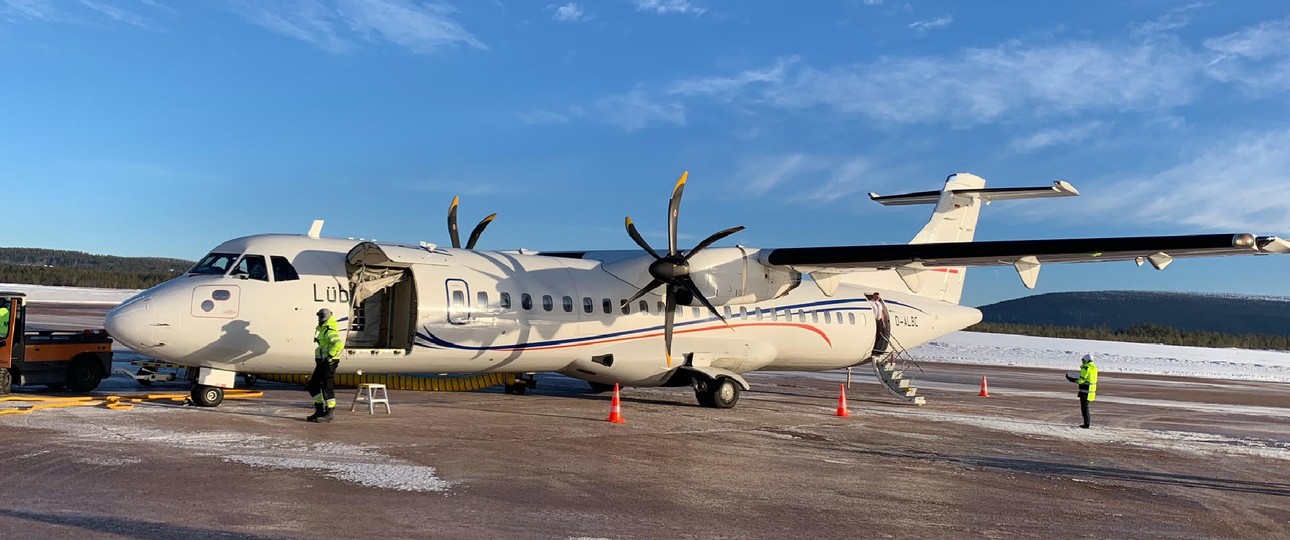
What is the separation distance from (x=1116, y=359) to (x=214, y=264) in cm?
4356

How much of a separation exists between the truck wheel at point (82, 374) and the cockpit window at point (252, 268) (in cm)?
439

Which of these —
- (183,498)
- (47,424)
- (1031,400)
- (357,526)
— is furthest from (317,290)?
(1031,400)

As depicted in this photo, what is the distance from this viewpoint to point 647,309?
16.6m

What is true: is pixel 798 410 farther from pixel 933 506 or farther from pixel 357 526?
pixel 357 526

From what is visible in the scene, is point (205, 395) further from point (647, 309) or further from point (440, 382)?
point (647, 309)

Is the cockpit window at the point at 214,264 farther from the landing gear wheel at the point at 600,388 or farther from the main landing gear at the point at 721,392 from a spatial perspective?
the main landing gear at the point at 721,392

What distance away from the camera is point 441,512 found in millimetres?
6859

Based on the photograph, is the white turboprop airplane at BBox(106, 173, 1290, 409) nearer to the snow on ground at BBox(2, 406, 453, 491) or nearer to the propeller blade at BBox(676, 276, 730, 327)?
the propeller blade at BBox(676, 276, 730, 327)

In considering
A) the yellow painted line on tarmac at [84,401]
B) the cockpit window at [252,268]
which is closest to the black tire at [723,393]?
the cockpit window at [252,268]

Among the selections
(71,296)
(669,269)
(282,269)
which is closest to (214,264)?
(282,269)

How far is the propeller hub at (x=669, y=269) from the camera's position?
50.6 ft

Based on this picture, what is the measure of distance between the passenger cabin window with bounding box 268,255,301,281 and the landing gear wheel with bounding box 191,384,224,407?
176 centimetres

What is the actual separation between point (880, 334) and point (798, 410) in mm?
4223

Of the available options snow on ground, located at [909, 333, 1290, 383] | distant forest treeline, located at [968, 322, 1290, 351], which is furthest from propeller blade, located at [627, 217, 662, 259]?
distant forest treeline, located at [968, 322, 1290, 351]
